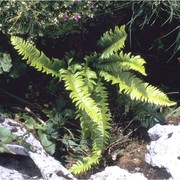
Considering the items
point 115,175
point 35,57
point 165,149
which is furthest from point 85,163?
point 35,57

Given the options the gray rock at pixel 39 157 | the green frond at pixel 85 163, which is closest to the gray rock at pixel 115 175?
the green frond at pixel 85 163

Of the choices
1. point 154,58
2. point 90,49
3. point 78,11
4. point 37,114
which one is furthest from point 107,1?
point 37,114

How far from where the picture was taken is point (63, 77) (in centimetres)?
384

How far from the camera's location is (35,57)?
→ 3729 mm

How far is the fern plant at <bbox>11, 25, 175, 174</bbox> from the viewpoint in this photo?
145 inches

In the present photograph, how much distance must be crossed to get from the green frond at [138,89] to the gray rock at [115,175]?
0.59 metres

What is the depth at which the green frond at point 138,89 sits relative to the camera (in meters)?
3.73

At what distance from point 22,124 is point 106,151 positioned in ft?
2.47

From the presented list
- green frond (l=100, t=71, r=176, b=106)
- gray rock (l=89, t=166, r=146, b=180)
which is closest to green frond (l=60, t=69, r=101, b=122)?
green frond (l=100, t=71, r=176, b=106)

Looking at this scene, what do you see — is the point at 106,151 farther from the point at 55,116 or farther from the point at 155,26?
the point at 155,26

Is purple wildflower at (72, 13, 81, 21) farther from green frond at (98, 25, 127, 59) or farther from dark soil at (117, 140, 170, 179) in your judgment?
dark soil at (117, 140, 170, 179)

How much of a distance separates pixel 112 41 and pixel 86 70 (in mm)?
321

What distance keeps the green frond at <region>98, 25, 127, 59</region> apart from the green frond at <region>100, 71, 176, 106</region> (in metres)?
0.20

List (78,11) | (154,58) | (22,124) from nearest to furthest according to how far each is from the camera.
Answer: (78,11), (22,124), (154,58)
